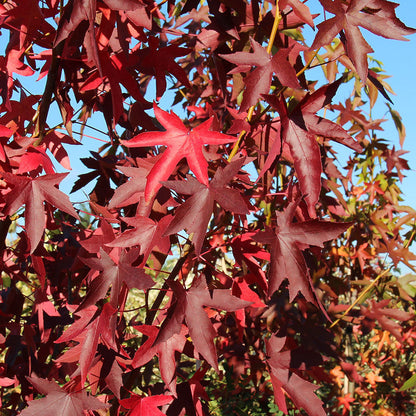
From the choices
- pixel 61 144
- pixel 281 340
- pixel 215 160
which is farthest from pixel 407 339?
pixel 61 144

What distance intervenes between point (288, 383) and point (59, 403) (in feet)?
1.77

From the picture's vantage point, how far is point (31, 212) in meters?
0.94

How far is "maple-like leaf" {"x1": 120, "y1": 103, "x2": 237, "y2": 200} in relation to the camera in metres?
0.86

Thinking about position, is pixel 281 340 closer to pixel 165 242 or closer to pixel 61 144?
pixel 165 242

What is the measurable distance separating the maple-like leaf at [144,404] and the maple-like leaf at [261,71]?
Result: 661mm

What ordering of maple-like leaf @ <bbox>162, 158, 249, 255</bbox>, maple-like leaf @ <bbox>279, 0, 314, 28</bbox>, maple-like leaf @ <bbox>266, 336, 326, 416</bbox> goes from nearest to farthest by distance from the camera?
maple-like leaf @ <bbox>162, 158, 249, 255</bbox> < maple-like leaf @ <bbox>279, 0, 314, 28</bbox> < maple-like leaf @ <bbox>266, 336, 326, 416</bbox>

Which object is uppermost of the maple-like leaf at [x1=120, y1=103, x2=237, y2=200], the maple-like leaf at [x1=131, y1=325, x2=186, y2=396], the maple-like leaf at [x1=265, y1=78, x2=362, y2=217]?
the maple-like leaf at [x1=265, y1=78, x2=362, y2=217]

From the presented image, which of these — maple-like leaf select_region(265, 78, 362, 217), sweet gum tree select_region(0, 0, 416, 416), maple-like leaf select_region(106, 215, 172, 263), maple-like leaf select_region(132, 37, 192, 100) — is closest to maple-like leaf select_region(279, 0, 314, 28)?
sweet gum tree select_region(0, 0, 416, 416)

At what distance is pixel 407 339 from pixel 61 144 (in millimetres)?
2784

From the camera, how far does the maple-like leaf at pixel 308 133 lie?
839 millimetres

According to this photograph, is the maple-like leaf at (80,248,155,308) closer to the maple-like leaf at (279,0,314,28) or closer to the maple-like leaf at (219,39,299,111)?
the maple-like leaf at (219,39,299,111)

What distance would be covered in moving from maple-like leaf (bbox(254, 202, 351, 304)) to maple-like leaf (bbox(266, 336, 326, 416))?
0.33 metres

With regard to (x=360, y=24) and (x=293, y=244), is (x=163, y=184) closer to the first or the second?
(x=293, y=244)

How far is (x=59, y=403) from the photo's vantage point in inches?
37.6
